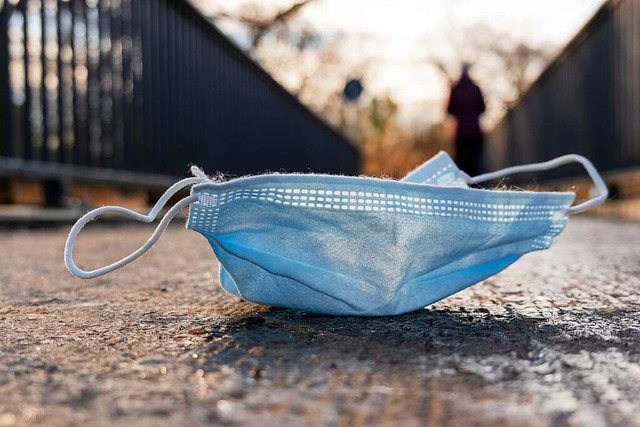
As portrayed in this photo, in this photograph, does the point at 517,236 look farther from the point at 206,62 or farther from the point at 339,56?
the point at 339,56

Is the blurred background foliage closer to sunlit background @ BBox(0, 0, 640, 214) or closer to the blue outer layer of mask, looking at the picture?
sunlit background @ BBox(0, 0, 640, 214)

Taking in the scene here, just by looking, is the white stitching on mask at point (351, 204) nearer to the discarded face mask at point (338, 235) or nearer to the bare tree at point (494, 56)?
the discarded face mask at point (338, 235)

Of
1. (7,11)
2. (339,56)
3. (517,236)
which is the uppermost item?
(339,56)

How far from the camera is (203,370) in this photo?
0.83 meters

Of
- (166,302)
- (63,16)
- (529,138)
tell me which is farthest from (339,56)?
(166,302)

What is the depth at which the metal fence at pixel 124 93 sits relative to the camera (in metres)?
→ 3.98

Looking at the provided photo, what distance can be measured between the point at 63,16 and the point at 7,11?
53cm

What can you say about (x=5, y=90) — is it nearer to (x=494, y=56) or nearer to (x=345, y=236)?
(x=345, y=236)

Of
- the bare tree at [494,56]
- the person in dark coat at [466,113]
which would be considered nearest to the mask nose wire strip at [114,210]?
the person in dark coat at [466,113]

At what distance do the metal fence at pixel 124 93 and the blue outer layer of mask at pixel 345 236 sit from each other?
307 cm

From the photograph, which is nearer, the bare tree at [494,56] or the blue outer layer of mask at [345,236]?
the blue outer layer of mask at [345,236]

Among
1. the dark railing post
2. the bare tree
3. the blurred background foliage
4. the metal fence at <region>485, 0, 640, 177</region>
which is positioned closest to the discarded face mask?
the dark railing post

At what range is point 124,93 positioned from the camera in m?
5.29

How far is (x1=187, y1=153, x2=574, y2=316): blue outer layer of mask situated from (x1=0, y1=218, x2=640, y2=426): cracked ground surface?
5 centimetres
